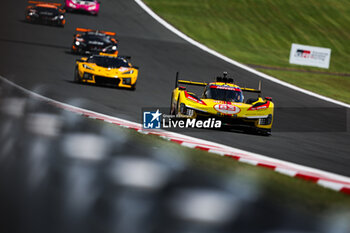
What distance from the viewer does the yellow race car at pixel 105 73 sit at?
17.8 metres

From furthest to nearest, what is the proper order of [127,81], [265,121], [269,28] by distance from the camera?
[269,28], [127,81], [265,121]

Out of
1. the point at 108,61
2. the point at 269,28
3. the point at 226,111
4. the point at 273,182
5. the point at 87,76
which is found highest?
the point at 273,182

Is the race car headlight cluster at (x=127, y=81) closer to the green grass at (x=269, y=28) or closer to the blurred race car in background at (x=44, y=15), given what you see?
the green grass at (x=269, y=28)

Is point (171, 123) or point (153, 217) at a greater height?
point (153, 217)

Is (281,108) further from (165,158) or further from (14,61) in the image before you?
(165,158)

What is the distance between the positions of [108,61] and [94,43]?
520 centimetres

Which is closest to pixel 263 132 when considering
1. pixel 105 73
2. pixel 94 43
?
pixel 105 73

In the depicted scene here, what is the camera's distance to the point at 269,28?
116 ft

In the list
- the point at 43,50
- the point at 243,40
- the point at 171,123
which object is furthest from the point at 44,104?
the point at 243,40

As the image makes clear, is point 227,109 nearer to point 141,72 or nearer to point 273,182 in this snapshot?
point 273,182

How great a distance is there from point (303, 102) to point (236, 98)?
7.33 meters

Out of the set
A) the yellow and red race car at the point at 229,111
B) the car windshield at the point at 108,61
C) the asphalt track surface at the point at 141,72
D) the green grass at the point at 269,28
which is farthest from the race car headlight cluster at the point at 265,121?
the green grass at the point at 269,28

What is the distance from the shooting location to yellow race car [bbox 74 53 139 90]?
58.3 feet

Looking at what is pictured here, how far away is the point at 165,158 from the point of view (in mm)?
7434
